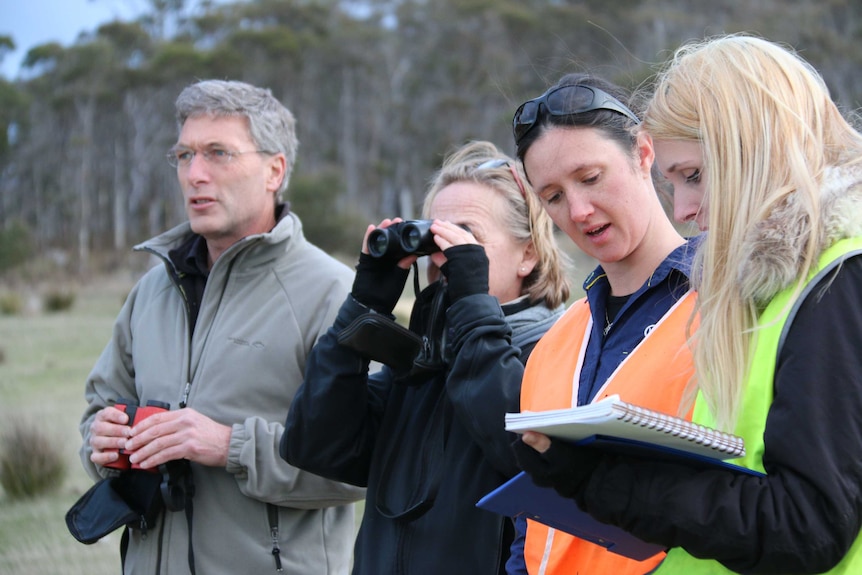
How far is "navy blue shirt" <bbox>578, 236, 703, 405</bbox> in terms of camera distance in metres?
1.88

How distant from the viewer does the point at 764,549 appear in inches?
52.0

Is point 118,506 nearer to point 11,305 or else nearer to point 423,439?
point 423,439

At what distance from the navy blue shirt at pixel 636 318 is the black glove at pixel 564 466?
1.42 ft

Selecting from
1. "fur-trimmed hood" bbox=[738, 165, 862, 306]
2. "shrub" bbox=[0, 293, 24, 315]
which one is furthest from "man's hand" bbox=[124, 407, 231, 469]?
"shrub" bbox=[0, 293, 24, 315]

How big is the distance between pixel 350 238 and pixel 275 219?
2359cm

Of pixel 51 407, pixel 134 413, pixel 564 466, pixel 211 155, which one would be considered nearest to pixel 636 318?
pixel 564 466

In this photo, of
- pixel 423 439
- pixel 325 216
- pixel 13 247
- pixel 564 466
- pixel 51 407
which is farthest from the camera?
pixel 325 216

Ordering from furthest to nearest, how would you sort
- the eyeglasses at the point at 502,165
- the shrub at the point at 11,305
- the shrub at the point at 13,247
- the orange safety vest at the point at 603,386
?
the shrub at the point at 13,247 < the shrub at the point at 11,305 < the eyeglasses at the point at 502,165 < the orange safety vest at the point at 603,386

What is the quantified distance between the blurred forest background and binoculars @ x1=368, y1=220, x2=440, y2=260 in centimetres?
3093

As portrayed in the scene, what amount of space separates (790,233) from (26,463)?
5.28 metres

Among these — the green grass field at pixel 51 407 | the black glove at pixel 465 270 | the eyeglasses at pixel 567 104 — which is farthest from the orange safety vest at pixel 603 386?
the green grass field at pixel 51 407

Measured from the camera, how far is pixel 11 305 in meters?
15.7

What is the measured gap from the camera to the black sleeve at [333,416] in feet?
8.10

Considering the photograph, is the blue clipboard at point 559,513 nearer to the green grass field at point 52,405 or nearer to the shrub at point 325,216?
the green grass field at point 52,405
